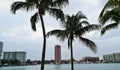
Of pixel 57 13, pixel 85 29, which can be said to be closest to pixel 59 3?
pixel 57 13

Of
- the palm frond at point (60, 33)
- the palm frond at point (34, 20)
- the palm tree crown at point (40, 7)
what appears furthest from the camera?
the palm frond at point (60, 33)

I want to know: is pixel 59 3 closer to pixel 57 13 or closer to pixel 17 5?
pixel 57 13

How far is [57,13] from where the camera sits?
13.6 m

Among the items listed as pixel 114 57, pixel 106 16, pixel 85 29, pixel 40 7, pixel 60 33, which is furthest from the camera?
pixel 114 57

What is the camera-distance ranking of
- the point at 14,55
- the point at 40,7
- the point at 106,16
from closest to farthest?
the point at 40,7, the point at 106,16, the point at 14,55

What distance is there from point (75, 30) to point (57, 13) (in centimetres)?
397

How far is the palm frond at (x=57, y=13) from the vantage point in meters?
13.6

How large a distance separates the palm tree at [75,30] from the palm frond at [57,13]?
2776 millimetres

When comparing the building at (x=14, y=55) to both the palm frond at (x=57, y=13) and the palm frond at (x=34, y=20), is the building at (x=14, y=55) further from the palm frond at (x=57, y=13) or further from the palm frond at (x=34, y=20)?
the palm frond at (x=57, y=13)

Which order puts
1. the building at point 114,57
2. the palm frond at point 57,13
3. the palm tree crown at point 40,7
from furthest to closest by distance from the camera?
1. the building at point 114,57
2. the palm frond at point 57,13
3. the palm tree crown at point 40,7

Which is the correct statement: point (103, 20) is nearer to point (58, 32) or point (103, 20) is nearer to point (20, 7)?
point (58, 32)

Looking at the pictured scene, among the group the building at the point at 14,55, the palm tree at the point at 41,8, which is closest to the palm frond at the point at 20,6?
the palm tree at the point at 41,8

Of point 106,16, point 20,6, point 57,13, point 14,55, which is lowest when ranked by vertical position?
point 106,16

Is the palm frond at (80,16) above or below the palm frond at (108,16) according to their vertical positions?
above
